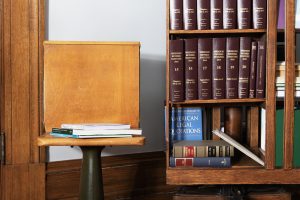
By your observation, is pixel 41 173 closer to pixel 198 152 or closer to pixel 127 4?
pixel 198 152

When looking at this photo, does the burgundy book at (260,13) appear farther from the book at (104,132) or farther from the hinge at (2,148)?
the hinge at (2,148)

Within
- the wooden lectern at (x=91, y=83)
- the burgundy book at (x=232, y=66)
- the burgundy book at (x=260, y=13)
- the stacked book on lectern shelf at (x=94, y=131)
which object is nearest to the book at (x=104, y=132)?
the stacked book on lectern shelf at (x=94, y=131)

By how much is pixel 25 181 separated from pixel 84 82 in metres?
0.67

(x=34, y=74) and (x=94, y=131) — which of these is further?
(x=34, y=74)

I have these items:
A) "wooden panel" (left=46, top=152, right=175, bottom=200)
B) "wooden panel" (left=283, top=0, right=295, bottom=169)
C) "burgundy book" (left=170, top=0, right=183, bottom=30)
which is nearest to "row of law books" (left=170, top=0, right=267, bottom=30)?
"burgundy book" (left=170, top=0, right=183, bottom=30)

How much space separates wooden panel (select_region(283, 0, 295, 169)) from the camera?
203 centimetres

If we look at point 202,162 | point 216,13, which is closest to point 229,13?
point 216,13

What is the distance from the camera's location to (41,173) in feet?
7.61

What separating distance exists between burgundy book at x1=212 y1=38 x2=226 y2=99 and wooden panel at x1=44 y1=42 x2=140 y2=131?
371 mm

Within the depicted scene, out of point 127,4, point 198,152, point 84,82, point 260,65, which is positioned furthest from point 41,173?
point 260,65

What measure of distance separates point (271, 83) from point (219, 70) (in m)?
0.25

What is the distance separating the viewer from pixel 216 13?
6.75 ft

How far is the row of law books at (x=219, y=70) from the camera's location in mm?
2064

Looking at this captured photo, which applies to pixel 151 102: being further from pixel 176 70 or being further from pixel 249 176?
pixel 249 176
